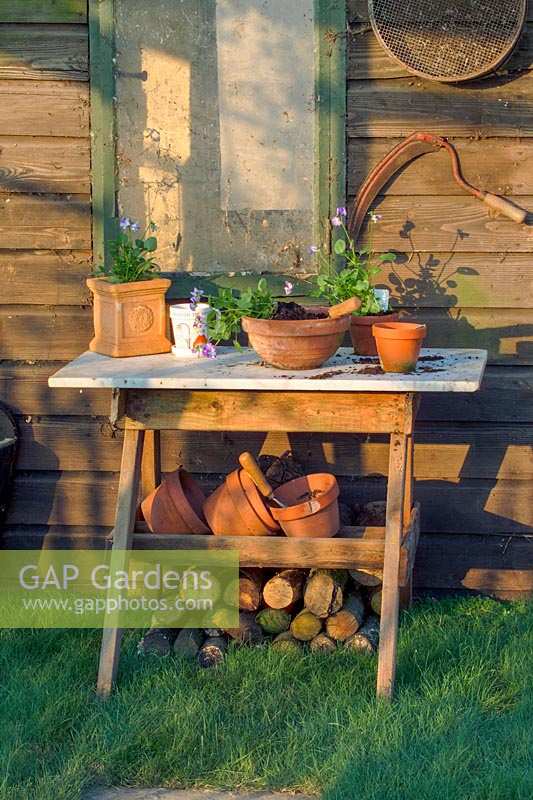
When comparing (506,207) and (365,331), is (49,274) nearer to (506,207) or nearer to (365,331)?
(365,331)

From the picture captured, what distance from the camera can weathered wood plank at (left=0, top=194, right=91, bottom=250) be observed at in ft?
16.0

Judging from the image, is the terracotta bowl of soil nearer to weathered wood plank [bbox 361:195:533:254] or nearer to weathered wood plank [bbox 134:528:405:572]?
weathered wood plank [bbox 134:528:405:572]

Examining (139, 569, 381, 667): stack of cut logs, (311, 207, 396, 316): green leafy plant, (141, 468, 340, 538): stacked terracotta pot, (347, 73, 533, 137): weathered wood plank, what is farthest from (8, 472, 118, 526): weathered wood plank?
(347, 73, 533, 137): weathered wood plank

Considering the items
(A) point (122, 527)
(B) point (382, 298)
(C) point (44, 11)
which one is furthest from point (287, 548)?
(C) point (44, 11)

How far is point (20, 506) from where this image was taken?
513 cm

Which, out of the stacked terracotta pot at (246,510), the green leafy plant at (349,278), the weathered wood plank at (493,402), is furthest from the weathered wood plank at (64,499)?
the weathered wood plank at (493,402)

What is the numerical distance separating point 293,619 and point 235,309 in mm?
1290

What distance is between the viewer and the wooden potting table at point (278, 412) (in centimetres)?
399

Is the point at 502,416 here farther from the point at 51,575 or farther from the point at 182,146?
the point at 51,575

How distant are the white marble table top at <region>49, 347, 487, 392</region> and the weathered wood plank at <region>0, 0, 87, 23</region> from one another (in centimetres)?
147

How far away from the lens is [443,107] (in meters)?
4.70

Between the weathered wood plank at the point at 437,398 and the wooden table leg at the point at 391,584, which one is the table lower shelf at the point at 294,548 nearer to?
the wooden table leg at the point at 391,584

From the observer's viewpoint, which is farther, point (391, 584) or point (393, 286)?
point (393, 286)

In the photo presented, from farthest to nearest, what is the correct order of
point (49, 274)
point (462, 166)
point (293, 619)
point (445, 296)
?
1. point (49, 274)
2. point (445, 296)
3. point (462, 166)
4. point (293, 619)
